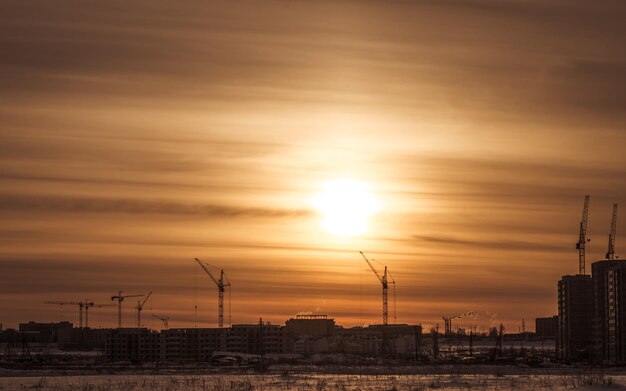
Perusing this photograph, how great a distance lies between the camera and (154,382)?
501 feet

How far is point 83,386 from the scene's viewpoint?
140 m

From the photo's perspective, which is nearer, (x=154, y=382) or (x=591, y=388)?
(x=591, y=388)

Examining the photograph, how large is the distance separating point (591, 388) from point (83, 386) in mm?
58567

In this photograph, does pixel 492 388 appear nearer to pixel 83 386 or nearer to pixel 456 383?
pixel 456 383

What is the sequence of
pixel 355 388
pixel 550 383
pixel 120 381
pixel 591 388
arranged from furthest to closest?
pixel 120 381, pixel 550 383, pixel 355 388, pixel 591 388

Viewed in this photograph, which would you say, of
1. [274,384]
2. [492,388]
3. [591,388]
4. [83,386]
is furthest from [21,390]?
[591,388]

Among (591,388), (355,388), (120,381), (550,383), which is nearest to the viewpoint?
(591,388)

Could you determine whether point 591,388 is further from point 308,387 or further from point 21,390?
point 21,390

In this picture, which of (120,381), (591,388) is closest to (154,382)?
(120,381)

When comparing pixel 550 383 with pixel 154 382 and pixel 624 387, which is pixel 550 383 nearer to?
pixel 624 387

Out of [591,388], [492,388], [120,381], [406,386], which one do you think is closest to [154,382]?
[120,381]

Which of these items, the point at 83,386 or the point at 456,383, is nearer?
the point at 83,386

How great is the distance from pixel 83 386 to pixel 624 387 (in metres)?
62.2

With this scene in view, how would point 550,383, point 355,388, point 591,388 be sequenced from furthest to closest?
point 550,383 → point 355,388 → point 591,388
